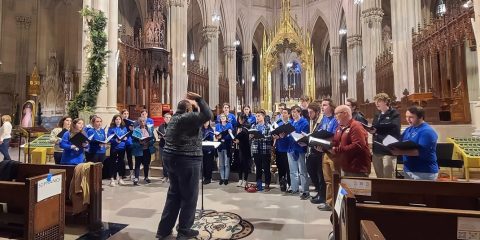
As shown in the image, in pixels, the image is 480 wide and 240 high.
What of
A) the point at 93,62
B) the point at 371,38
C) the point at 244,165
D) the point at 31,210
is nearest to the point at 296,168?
the point at 244,165

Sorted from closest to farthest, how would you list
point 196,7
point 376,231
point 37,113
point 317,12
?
1. point 376,231
2. point 37,113
3. point 196,7
4. point 317,12

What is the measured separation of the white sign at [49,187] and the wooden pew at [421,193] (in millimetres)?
2800

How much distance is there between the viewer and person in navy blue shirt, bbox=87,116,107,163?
5598mm

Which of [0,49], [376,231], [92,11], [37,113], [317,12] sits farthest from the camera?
[317,12]

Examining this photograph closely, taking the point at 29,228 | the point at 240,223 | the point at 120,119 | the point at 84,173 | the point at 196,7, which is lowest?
the point at 240,223

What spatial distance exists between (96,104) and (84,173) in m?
5.10

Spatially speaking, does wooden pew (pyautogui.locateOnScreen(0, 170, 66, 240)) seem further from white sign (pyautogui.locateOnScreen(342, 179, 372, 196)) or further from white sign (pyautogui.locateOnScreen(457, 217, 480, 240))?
white sign (pyautogui.locateOnScreen(457, 217, 480, 240))

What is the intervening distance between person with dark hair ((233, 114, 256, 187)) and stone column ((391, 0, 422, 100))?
802 centimetres

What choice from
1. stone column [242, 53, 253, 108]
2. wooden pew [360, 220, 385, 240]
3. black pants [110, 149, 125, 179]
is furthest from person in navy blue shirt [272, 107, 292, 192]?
stone column [242, 53, 253, 108]

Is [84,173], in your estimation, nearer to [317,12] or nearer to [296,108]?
[296,108]

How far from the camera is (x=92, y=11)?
7.79m

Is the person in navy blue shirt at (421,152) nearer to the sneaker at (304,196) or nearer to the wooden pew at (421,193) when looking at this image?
the wooden pew at (421,193)

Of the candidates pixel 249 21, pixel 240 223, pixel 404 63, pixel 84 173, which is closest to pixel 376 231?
pixel 240 223

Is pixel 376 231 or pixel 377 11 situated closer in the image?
pixel 376 231
